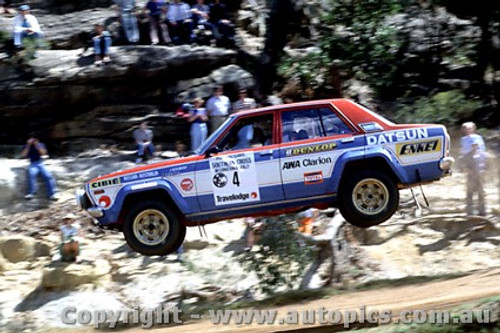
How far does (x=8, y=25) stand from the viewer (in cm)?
1886

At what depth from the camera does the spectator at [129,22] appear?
62.2ft

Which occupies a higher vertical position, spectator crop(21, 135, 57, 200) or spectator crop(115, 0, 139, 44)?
spectator crop(115, 0, 139, 44)

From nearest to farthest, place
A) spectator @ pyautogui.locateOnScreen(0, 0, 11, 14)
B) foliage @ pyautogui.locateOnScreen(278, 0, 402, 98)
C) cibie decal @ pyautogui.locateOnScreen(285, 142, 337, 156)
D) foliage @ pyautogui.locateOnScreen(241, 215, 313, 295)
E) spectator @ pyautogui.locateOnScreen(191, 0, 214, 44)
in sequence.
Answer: cibie decal @ pyautogui.locateOnScreen(285, 142, 337, 156)
foliage @ pyautogui.locateOnScreen(241, 215, 313, 295)
foliage @ pyautogui.locateOnScreen(278, 0, 402, 98)
spectator @ pyautogui.locateOnScreen(191, 0, 214, 44)
spectator @ pyautogui.locateOnScreen(0, 0, 11, 14)

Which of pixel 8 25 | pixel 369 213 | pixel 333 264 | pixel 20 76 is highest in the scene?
pixel 8 25

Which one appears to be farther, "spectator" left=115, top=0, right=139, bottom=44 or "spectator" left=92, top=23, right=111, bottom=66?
"spectator" left=115, top=0, right=139, bottom=44

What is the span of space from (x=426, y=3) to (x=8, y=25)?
10.6 m

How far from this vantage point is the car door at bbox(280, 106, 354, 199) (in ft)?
30.5

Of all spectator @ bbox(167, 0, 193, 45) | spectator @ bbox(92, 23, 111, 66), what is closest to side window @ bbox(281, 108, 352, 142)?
spectator @ bbox(92, 23, 111, 66)

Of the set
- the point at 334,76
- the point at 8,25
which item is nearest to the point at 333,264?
the point at 334,76

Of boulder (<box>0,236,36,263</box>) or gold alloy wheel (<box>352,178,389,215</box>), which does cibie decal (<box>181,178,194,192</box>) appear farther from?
boulder (<box>0,236,36,263</box>)

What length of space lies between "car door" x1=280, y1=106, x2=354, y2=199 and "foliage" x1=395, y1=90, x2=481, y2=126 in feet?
25.4

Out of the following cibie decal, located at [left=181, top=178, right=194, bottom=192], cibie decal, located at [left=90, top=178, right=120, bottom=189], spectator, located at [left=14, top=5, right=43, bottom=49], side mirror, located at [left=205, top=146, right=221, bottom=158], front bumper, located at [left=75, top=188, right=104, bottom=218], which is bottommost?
front bumper, located at [left=75, top=188, right=104, bottom=218]

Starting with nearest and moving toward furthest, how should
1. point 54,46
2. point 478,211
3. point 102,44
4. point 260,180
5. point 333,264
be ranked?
point 260,180
point 333,264
point 478,211
point 102,44
point 54,46

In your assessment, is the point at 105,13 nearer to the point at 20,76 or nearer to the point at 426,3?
the point at 20,76
